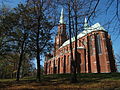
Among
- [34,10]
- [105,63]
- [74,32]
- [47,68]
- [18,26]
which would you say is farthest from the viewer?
[47,68]

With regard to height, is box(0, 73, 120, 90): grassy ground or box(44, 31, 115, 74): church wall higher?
box(44, 31, 115, 74): church wall

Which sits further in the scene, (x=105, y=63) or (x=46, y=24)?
(x=105, y=63)

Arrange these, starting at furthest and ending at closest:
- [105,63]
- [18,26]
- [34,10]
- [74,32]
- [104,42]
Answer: [104,42]
[105,63]
[18,26]
[34,10]
[74,32]

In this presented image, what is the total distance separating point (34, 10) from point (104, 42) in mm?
23405

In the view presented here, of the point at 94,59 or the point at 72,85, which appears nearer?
the point at 72,85

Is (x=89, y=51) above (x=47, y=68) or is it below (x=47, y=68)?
above

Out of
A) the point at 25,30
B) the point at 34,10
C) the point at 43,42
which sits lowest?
the point at 43,42

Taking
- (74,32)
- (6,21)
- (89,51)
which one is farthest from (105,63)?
(6,21)

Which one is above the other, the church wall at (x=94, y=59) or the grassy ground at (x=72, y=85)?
the church wall at (x=94, y=59)

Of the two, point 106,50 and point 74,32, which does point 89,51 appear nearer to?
point 106,50

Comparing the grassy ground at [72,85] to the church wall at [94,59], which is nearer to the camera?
the grassy ground at [72,85]

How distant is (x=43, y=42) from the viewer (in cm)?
1567

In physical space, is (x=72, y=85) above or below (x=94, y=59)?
below

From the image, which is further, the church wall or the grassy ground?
the church wall
